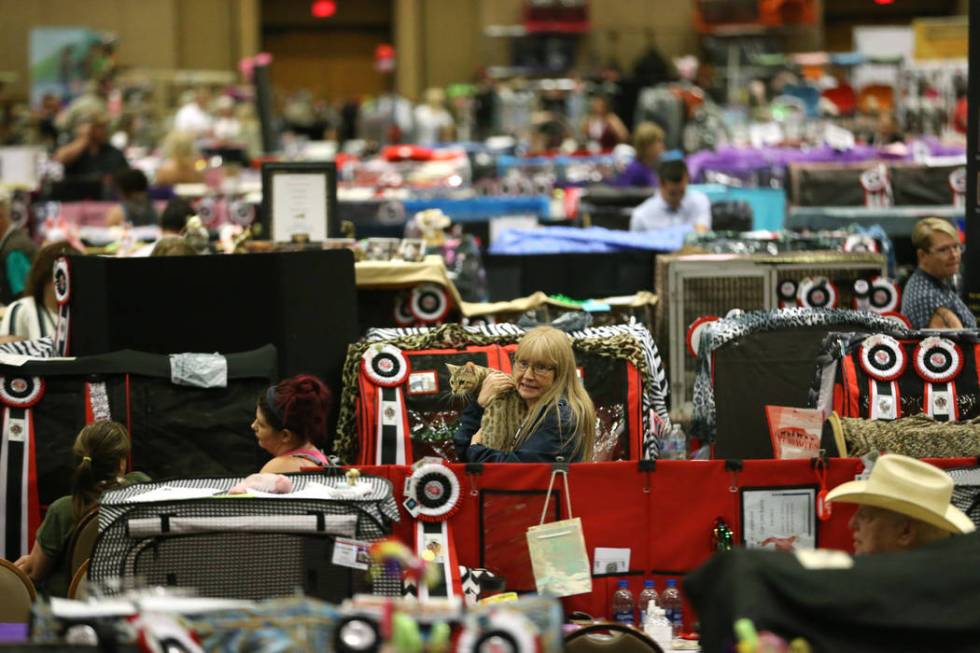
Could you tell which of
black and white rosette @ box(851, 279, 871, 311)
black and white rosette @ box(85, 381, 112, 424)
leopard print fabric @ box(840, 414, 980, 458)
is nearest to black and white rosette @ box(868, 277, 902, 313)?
black and white rosette @ box(851, 279, 871, 311)

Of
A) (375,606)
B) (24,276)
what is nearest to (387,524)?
(375,606)

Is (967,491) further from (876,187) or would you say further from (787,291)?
(876,187)

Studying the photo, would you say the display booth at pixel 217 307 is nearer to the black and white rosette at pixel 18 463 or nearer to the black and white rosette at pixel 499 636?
the black and white rosette at pixel 18 463

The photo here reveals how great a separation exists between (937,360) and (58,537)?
328cm

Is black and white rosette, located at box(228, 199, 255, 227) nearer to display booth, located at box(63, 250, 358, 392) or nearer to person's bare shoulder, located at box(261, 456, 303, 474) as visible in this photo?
display booth, located at box(63, 250, 358, 392)

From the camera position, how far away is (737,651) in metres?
3.18

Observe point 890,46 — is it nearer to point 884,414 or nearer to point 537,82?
point 537,82

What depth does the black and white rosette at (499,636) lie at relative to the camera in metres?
3.02

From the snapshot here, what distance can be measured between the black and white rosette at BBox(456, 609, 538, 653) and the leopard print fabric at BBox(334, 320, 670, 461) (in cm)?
319

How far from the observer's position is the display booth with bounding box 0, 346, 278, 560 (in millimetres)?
5887

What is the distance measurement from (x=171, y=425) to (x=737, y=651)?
3.22 metres

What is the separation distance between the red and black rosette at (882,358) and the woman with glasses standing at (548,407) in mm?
1239

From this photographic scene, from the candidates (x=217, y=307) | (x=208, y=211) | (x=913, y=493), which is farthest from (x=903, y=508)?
(x=208, y=211)

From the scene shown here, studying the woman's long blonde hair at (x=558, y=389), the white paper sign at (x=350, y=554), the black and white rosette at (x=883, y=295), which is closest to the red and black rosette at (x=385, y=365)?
the woman's long blonde hair at (x=558, y=389)
